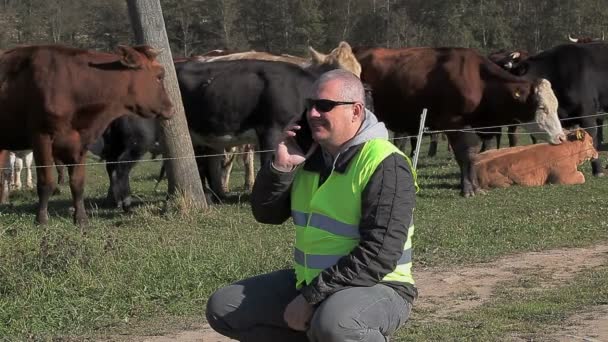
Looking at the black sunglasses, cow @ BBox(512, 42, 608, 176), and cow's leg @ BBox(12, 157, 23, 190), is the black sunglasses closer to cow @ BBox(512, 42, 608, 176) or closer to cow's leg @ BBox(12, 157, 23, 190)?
cow @ BBox(512, 42, 608, 176)

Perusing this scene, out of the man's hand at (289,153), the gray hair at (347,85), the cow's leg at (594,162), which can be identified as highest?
the gray hair at (347,85)

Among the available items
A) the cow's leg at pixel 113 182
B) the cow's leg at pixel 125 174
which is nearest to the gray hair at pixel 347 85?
the cow's leg at pixel 125 174

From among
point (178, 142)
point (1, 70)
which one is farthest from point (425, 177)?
point (1, 70)

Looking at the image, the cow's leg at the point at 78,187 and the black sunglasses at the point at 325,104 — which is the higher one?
the black sunglasses at the point at 325,104

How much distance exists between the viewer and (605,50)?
18.4 meters

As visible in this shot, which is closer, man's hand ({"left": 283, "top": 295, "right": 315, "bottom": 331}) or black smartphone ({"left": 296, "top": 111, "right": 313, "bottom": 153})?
man's hand ({"left": 283, "top": 295, "right": 315, "bottom": 331})

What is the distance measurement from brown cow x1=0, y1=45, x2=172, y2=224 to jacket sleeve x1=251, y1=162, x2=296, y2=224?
23.4 feet

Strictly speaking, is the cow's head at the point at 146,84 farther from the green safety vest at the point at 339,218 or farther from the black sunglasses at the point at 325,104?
the green safety vest at the point at 339,218

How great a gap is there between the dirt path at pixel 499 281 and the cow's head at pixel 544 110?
19.3 ft

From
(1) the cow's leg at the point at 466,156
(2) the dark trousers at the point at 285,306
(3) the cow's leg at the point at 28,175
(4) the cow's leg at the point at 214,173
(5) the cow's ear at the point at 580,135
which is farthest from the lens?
(3) the cow's leg at the point at 28,175

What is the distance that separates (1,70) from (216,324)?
311 inches

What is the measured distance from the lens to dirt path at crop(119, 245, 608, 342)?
24.2 ft

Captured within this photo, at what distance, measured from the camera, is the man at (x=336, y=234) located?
16.6 ft

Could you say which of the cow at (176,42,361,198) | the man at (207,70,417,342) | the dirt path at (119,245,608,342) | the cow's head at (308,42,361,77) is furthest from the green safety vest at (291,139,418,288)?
the cow's head at (308,42,361,77)
